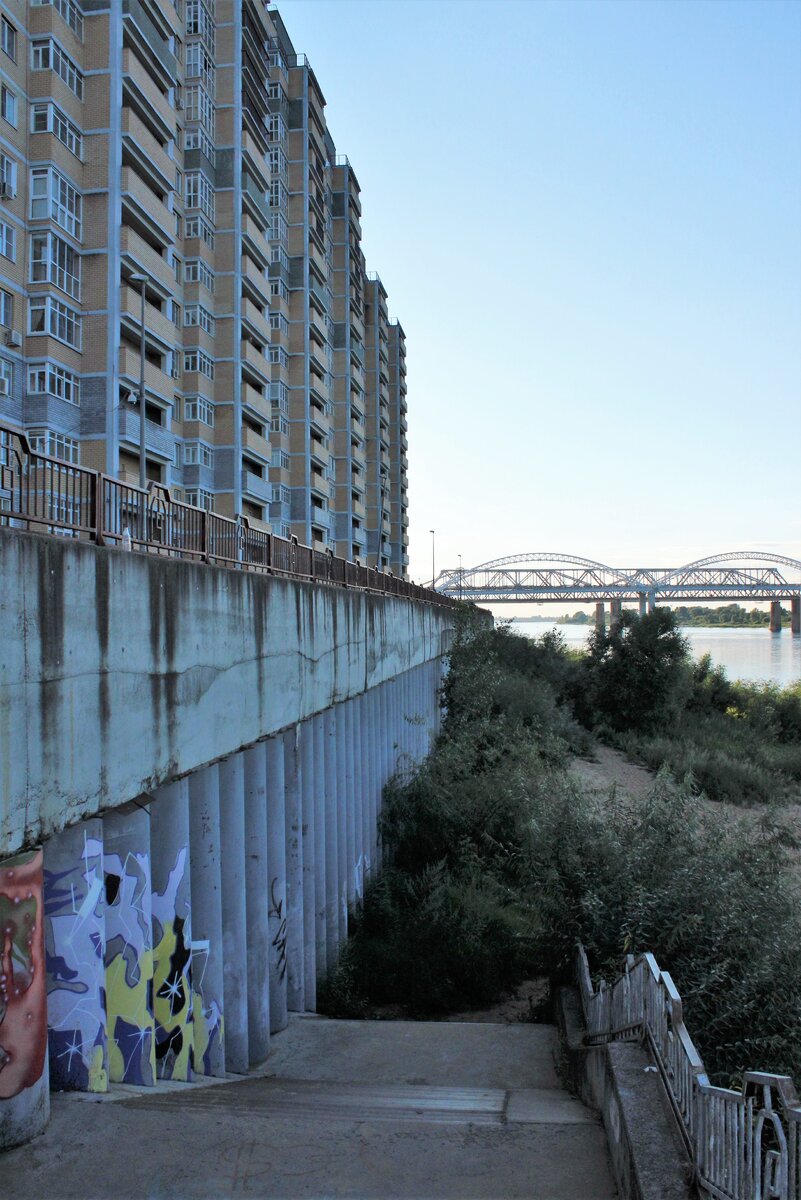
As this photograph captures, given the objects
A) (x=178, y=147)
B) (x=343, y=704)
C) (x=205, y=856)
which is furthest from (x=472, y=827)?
(x=178, y=147)

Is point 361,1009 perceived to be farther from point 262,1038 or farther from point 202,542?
point 202,542

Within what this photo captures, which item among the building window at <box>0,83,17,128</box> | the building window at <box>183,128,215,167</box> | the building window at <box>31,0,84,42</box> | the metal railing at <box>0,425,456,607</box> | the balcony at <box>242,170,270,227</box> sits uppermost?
the building window at <box>183,128,215,167</box>

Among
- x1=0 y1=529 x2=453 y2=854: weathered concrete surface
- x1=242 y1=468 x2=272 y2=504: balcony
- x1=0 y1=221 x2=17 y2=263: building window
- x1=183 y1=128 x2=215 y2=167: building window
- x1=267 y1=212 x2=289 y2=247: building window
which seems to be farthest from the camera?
x1=267 y1=212 x2=289 y2=247: building window

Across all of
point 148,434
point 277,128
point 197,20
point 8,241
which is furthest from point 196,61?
point 148,434

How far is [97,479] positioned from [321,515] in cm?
5350

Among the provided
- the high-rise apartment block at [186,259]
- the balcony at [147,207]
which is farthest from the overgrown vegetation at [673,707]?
the balcony at [147,207]

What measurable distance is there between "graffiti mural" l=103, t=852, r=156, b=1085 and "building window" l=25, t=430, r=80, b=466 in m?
24.4

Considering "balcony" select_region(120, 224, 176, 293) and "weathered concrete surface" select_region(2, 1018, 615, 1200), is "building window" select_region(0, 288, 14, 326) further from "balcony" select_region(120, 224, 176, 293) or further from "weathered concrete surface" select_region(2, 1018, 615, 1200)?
"weathered concrete surface" select_region(2, 1018, 615, 1200)

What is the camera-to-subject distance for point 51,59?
3036cm

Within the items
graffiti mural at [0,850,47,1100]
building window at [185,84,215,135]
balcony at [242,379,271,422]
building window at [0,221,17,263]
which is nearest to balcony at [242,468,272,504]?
balcony at [242,379,271,422]

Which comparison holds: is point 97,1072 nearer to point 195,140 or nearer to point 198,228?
point 198,228

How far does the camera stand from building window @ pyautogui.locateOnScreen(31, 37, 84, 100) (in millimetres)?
30281

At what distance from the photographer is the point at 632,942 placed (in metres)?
9.03

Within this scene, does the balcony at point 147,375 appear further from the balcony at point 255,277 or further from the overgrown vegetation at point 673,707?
the overgrown vegetation at point 673,707
